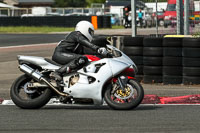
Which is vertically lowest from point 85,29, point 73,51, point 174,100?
point 174,100

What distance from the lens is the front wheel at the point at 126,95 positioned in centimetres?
857

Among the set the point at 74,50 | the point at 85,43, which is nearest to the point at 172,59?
the point at 74,50

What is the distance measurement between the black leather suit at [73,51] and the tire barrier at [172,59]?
3192 mm

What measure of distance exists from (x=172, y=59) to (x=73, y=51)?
3.38 meters

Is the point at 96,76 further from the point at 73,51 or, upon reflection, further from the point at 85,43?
the point at 73,51

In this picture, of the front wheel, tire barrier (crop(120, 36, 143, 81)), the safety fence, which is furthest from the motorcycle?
the safety fence

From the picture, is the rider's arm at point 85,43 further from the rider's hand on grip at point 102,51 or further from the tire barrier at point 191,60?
the tire barrier at point 191,60

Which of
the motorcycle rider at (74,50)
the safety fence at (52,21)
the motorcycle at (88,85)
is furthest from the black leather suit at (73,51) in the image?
the safety fence at (52,21)

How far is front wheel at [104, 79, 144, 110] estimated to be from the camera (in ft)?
28.1

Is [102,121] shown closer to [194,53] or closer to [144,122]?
[144,122]

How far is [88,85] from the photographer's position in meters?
8.74

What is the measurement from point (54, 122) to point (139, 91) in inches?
58.2

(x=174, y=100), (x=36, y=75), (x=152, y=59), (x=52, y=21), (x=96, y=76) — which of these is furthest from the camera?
(x=52, y=21)

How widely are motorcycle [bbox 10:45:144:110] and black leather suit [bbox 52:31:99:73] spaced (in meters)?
0.11
